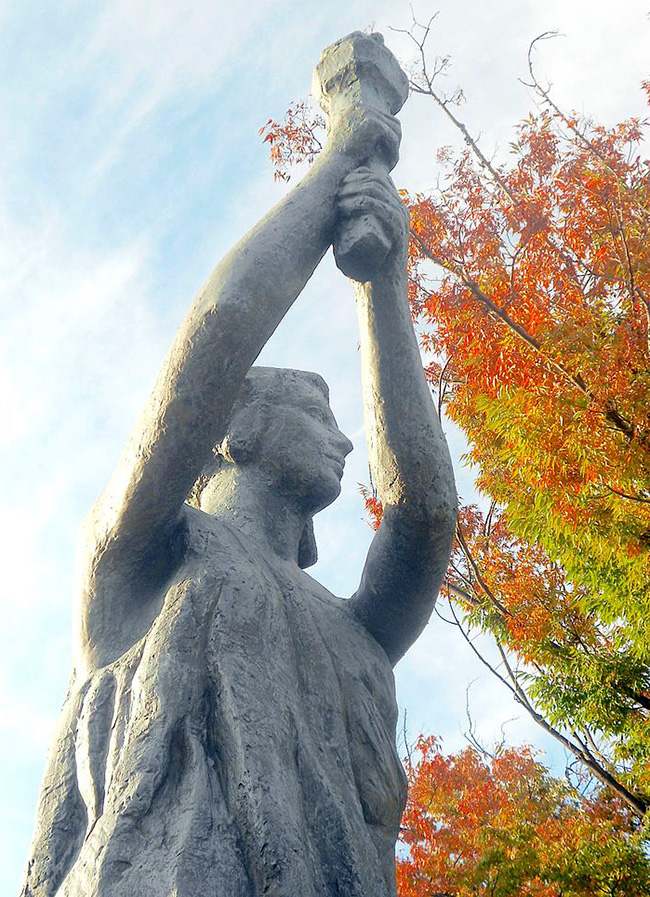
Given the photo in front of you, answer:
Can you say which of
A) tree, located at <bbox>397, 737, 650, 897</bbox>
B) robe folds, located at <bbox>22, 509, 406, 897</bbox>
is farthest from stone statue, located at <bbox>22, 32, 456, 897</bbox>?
tree, located at <bbox>397, 737, 650, 897</bbox>

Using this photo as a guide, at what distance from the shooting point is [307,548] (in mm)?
3418

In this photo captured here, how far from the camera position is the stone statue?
220 centimetres

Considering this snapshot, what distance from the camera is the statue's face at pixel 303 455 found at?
3.18m

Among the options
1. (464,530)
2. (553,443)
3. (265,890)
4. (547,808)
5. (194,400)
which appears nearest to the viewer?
(265,890)

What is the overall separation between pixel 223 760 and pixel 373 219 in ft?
5.69

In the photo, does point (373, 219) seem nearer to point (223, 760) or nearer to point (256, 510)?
point (256, 510)

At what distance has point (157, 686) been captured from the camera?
2354 millimetres

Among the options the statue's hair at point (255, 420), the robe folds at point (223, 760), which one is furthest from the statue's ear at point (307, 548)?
the robe folds at point (223, 760)

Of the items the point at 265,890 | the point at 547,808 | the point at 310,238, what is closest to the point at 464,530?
the point at 547,808

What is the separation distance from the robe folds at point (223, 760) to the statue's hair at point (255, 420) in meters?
0.43

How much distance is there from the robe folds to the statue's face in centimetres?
38

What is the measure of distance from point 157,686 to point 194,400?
79 cm

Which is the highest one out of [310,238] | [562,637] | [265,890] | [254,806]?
[562,637]

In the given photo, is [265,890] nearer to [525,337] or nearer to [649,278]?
[525,337]
